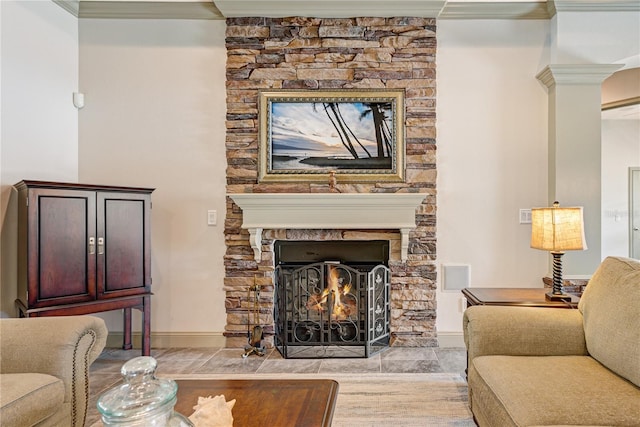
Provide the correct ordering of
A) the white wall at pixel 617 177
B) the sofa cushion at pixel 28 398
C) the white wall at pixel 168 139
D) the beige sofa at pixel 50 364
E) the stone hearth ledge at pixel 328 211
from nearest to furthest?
the sofa cushion at pixel 28 398, the beige sofa at pixel 50 364, the stone hearth ledge at pixel 328 211, the white wall at pixel 168 139, the white wall at pixel 617 177

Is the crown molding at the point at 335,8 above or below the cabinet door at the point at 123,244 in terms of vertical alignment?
above

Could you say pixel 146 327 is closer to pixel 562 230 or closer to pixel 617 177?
pixel 562 230

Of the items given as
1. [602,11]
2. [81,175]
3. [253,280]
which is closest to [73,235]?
[81,175]

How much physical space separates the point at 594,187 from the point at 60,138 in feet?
14.4

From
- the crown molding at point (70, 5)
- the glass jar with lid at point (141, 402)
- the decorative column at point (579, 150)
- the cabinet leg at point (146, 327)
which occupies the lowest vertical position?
the cabinet leg at point (146, 327)

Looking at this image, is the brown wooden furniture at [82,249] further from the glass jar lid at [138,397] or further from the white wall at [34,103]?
the glass jar lid at [138,397]

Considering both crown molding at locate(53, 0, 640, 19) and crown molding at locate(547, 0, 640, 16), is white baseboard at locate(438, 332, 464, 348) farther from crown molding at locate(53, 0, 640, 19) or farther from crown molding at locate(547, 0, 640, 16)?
crown molding at locate(547, 0, 640, 16)

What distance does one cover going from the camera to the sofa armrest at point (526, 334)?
6.41 ft

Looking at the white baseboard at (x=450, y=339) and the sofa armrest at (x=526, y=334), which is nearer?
the sofa armrest at (x=526, y=334)

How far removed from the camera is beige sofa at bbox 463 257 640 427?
1.39 metres

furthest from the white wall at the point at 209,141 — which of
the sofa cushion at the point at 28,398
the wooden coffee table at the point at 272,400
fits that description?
the wooden coffee table at the point at 272,400

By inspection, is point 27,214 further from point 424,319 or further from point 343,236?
point 424,319

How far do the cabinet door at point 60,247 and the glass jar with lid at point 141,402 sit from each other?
1972mm

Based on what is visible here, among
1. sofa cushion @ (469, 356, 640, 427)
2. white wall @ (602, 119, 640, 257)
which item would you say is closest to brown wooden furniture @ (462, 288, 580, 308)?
sofa cushion @ (469, 356, 640, 427)
